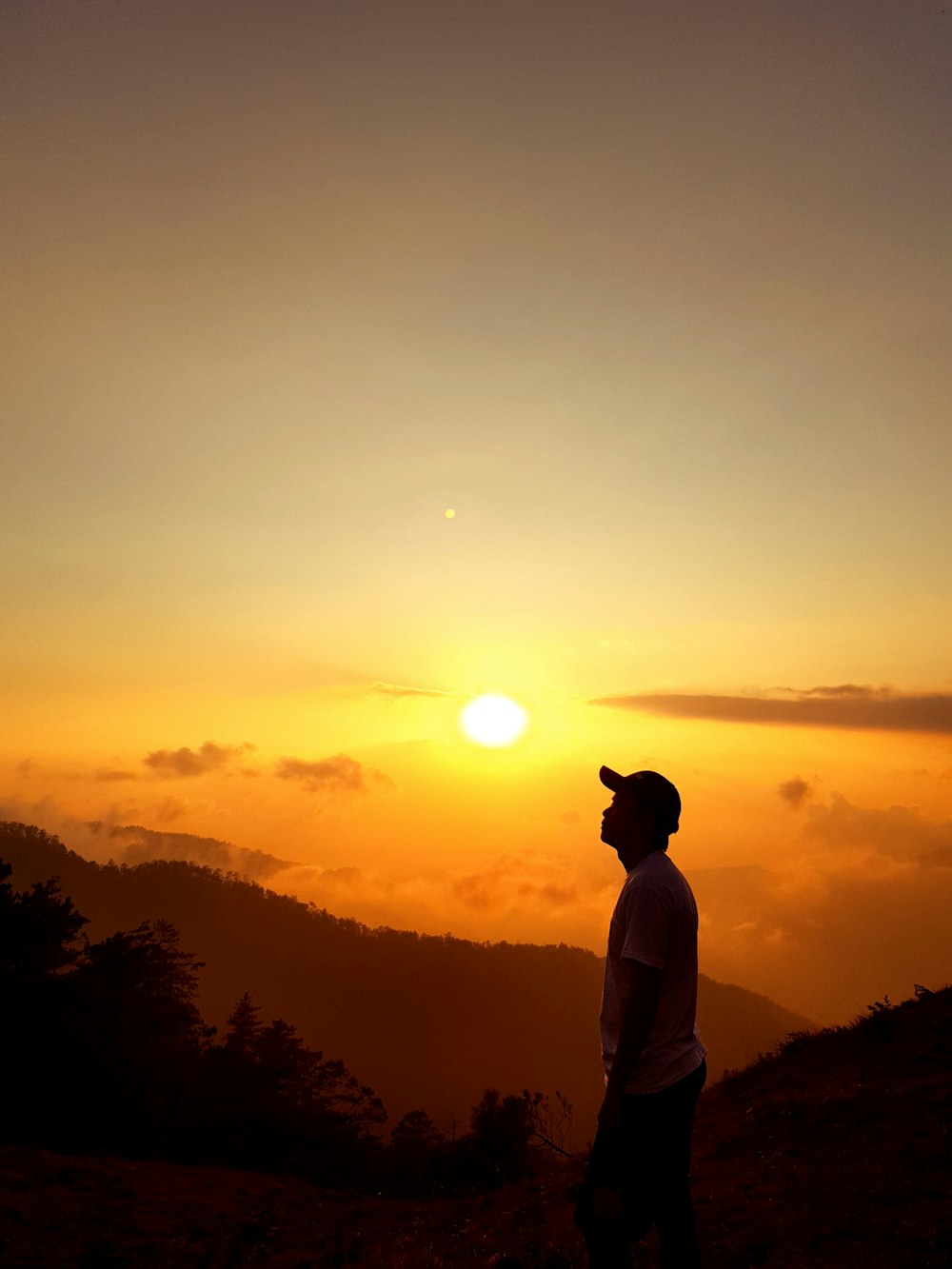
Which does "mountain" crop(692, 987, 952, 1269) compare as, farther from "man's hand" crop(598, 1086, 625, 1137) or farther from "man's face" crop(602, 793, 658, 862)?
"man's face" crop(602, 793, 658, 862)

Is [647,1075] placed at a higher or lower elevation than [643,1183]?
higher

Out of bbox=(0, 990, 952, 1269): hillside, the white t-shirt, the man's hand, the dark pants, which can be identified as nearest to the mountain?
bbox=(0, 990, 952, 1269): hillside

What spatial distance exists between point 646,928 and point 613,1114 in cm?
88

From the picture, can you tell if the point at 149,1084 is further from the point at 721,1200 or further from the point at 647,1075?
the point at 647,1075

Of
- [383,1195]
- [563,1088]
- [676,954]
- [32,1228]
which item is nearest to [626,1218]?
[676,954]

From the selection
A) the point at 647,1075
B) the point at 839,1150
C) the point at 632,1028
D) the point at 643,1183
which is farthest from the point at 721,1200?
the point at 632,1028

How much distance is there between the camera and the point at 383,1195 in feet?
58.6

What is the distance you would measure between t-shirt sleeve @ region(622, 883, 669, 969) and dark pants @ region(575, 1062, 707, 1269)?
702mm

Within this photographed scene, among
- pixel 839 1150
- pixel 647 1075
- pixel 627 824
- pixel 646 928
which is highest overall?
pixel 627 824

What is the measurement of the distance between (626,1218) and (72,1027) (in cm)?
3529

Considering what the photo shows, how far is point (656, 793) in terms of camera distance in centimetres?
440

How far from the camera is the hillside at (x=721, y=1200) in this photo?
313 inches

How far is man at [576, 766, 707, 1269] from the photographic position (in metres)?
3.84

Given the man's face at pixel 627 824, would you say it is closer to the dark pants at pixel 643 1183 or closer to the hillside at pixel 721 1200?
the dark pants at pixel 643 1183
